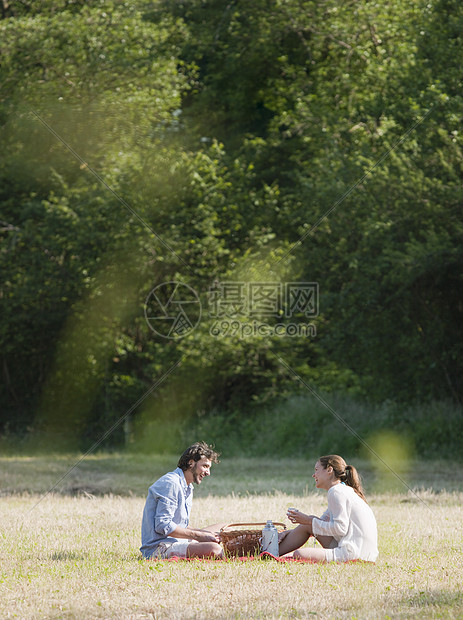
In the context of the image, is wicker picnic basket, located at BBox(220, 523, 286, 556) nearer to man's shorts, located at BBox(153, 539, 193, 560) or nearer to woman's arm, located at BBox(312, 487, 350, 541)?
man's shorts, located at BBox(153, 539, 193, 560)

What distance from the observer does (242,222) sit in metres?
23.0

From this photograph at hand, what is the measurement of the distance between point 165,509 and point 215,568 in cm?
Answer: 72

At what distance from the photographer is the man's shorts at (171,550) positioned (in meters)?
7.50

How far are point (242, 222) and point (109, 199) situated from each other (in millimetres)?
3717

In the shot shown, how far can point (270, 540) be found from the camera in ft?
25.2

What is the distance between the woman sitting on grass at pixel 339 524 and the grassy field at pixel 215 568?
0.51ft

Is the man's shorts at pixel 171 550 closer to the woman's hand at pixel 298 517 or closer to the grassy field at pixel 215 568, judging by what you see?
the grassy field at pixel 215 568

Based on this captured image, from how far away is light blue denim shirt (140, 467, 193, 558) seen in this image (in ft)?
24.7

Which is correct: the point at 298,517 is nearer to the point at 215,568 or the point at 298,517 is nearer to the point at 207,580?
the point at 215,568

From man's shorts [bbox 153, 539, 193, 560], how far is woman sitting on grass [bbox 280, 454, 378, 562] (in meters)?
1.00

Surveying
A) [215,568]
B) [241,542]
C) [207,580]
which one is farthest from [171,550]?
[207,580]

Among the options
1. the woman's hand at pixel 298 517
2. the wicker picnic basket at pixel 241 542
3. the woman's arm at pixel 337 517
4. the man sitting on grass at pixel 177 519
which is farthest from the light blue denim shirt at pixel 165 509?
the woman's arm at pixel 337 517

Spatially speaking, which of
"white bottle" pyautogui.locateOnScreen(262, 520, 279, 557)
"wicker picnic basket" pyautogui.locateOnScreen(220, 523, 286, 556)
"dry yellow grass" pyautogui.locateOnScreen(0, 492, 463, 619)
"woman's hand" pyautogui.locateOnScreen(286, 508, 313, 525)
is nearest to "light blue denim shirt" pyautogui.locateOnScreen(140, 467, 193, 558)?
"dry yellow grass" pyautogui.locateOnScreen(0, 492, 463, 619)

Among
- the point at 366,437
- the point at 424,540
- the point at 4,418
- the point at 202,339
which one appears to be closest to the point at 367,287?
the point at 366,437
